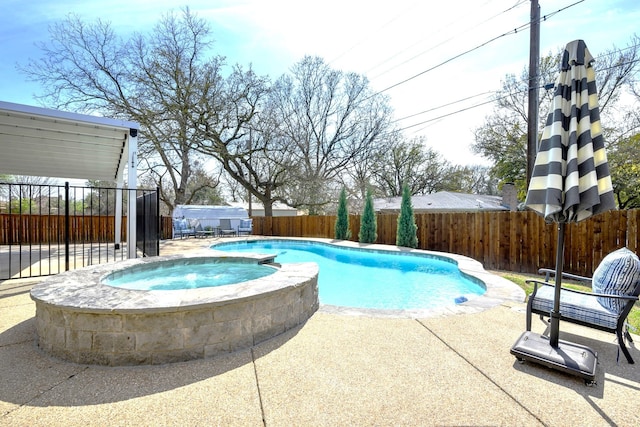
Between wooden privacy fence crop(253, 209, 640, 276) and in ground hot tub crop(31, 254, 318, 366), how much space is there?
22.3 feet

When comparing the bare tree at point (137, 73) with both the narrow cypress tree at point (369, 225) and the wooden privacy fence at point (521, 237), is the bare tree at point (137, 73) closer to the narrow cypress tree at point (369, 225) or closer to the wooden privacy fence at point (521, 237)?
the narrow cypress tree at point (369, 225)

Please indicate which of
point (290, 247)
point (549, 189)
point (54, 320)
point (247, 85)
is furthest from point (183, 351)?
point (247, 85)

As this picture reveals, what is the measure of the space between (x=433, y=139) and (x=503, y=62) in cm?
1460

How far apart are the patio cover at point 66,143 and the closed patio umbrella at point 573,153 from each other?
21.8ft

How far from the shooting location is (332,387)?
2135 millimetres

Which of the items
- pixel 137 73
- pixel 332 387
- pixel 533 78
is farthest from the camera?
pixel 137 73

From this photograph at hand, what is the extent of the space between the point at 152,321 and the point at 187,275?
2.83 m

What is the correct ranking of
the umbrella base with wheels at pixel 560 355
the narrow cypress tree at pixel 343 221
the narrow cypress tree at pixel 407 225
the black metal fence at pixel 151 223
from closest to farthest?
1. the umbrella base with wheels at pixel 560 355
2. the black metal fence at pixel 151 223
3. the narrow cypress tree at pixel 407 225
4. the narrow cypress tree at pixel 343 221

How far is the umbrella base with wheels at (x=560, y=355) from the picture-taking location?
2207mm

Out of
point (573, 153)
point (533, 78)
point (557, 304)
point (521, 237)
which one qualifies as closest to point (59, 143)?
point (573, 153)

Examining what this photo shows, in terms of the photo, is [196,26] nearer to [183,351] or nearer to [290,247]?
[290,247]

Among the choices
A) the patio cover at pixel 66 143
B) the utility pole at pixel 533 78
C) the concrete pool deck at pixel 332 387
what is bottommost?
the concrete pool deck at pixel 332 387

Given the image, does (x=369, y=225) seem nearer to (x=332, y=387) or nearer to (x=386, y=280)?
(x=386, y=280)

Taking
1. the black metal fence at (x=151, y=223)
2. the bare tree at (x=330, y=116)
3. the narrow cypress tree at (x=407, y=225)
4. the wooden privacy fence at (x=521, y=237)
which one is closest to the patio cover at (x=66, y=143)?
the black metal fence at (x=151, y=223)
